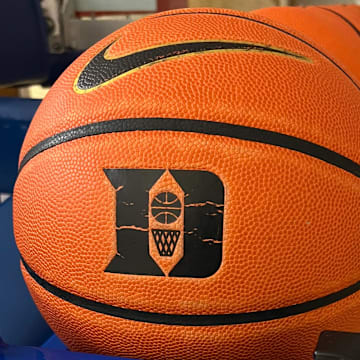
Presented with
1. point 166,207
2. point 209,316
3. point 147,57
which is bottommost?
point 209,316

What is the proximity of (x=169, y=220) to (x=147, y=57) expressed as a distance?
18 centimetres

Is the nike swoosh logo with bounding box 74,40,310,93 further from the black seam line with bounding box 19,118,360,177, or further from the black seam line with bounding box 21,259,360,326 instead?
the black seam line with bounding box 21,259,360,326

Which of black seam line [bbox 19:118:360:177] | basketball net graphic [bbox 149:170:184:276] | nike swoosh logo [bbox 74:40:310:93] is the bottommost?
basketball net graphic [bbox 149:170:184:276]

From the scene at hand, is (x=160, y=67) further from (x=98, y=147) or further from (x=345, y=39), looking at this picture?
(x=345, y=39)

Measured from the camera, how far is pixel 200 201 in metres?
0.48

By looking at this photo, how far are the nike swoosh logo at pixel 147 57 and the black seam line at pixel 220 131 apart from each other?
0.17ft

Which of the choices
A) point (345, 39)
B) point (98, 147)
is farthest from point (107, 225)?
point (345, 39)

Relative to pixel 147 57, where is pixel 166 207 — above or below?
below

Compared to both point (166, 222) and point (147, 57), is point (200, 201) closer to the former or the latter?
point (166, 222)

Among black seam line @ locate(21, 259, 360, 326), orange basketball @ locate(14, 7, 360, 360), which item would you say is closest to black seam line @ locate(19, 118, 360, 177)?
orange basketball @ locate(14, 7, 360, 360)

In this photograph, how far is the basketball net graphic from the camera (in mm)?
479

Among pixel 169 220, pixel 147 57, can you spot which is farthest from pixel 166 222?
pixel 147 57

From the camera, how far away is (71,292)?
1.76 ft

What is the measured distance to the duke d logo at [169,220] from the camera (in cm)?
48
